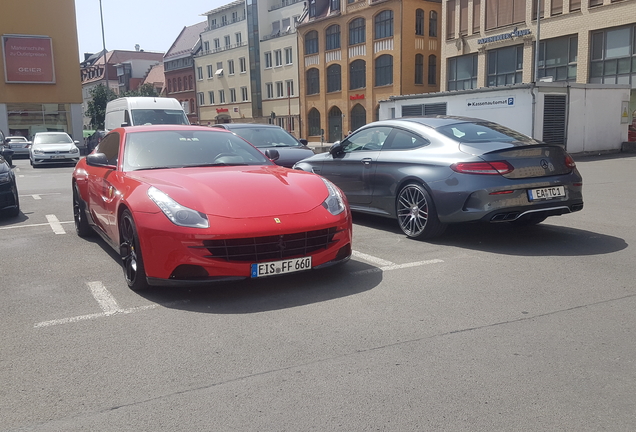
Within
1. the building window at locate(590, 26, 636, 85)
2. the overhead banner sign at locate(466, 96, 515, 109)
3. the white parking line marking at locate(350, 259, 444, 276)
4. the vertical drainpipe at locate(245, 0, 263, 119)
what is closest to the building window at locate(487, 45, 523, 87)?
the building window at locate(590, 26, 636, 85)

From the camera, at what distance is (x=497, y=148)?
6.84 m

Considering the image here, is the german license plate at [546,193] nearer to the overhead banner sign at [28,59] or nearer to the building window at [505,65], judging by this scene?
the building window at [505,65]

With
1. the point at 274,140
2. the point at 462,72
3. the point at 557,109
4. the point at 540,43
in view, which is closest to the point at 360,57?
the point at 462,72

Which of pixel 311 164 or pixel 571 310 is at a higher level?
pixel 311 164

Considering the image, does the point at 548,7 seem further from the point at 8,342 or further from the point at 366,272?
the point at 8,342

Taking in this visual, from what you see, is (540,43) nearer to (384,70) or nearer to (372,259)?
(384,70)

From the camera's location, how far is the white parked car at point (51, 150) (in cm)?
2561

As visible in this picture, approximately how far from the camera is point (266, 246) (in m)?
4.95

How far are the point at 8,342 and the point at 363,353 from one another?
237 centimetres

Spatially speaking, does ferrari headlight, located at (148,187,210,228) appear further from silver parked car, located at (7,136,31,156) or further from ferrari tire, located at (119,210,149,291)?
silver parked car, located at (7,136,31,156)

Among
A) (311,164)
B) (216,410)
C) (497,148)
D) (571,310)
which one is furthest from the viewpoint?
(311,164)

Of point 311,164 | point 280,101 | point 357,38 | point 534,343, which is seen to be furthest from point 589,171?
point 280,101

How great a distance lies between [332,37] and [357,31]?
3.20 metres

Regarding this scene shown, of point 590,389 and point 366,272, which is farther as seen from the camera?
point 366,272
